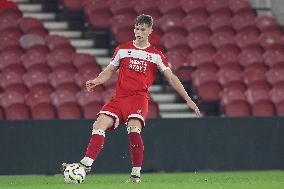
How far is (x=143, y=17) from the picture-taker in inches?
369

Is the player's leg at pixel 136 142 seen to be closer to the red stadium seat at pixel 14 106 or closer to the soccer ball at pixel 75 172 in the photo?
the soccer ball at pixel 75 172

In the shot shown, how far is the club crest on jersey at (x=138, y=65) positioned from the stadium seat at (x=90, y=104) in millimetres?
4461

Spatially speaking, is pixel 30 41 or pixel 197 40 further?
pixel 197 40

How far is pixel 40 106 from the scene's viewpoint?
1377cm

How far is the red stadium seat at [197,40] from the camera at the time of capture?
1648 centimetres

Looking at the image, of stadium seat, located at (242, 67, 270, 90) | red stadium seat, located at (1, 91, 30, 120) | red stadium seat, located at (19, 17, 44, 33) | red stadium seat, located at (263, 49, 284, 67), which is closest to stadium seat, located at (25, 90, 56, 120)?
red stadium seat, located at (1, 91, 30, 120)

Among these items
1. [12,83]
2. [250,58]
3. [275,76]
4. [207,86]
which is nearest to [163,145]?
[207,86]

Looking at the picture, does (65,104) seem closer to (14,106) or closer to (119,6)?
(14,106)

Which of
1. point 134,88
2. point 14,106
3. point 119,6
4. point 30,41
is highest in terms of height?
point 119,6

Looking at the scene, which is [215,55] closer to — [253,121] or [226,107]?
[226,107]

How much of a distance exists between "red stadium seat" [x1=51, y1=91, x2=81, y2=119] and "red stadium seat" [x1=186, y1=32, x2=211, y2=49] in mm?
3336

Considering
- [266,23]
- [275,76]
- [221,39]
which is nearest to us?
[275,76]

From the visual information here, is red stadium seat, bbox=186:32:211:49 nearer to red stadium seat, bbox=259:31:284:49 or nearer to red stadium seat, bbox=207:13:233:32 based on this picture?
red stadium seat, bbox=207:13:233:32

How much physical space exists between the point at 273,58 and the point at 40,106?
5.04 meters
